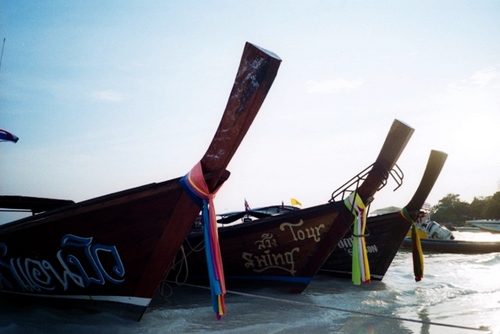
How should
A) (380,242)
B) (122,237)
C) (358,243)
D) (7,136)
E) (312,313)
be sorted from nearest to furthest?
1. (122,237)
2. (312,313)
3. (358,243)
4. (380,242)
5. (7,136)

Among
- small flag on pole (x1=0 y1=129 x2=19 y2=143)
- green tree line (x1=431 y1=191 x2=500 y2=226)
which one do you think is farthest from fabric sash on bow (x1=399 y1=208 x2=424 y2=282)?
green tree line (x1=431 y1=191 x2=500 y2=226)

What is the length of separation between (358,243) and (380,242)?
2238 millimetres

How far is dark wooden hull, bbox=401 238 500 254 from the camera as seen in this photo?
12149 mm

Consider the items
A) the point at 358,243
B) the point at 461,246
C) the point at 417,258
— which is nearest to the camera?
the point at 358,243

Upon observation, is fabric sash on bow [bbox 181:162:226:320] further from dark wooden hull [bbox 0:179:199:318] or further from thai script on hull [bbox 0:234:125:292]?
thai script on hull [bbox 0:234:125:292]

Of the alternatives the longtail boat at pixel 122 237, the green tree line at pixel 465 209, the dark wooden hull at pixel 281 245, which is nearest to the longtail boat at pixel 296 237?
the dark wooden hull at pixel 281 245

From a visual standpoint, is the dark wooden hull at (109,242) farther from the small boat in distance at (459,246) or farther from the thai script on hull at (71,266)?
the small boat in distance at (459,246)

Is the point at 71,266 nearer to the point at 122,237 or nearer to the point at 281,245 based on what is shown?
the point at 122,237

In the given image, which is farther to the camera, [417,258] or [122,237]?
[417,258]

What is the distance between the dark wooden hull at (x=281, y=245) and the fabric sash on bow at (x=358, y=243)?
126mm

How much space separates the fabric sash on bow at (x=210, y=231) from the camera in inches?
121

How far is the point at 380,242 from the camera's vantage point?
6926 mm

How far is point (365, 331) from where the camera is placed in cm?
353

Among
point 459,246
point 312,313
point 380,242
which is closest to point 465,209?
point 459,246
